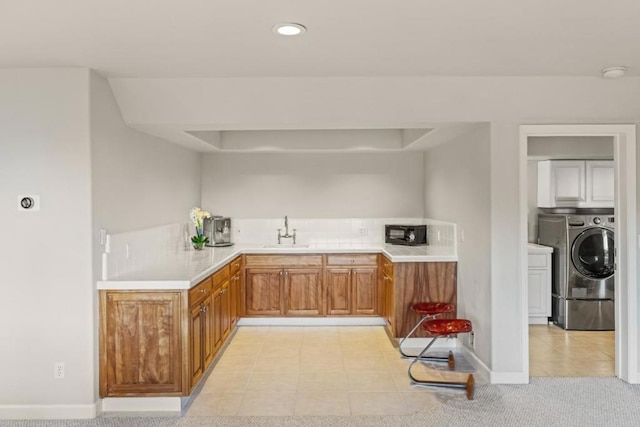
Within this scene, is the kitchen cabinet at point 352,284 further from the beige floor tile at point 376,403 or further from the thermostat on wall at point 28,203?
the thermostat on wall at point 28,203

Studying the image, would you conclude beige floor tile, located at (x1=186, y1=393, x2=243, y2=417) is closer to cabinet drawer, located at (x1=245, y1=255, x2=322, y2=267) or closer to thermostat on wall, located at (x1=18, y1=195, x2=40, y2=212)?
thermostat on wall, located at (x1=18, y1=195, x2=40, y2=212)

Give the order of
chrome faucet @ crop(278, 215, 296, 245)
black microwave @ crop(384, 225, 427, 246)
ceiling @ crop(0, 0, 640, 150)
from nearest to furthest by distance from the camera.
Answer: ceiling @ crop(0, 0, 640, 150), black microwave @ crop(384, 225, 427, 246), chrome faucet @ crop(278, 215, 296, 245)

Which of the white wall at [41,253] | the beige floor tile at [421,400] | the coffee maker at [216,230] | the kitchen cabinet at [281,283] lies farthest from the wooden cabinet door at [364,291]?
the white wall at [41,253]

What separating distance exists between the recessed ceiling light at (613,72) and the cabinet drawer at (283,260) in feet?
10.4

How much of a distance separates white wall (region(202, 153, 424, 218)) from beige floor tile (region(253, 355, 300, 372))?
A: 6.87 ft

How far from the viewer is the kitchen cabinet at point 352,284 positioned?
529cm

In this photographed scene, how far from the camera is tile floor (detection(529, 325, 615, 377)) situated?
3920 millimetres

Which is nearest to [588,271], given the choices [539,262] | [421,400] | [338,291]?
[539,262]

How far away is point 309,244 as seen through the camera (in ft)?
19.4

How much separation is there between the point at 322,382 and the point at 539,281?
9.76ft

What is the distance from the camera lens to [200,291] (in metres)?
3.47

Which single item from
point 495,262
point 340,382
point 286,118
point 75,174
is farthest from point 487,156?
point 75,174

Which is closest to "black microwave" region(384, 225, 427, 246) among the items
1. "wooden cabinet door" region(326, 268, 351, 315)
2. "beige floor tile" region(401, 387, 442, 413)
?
"wooden cabinet door" region(326, 268, 351, 315)

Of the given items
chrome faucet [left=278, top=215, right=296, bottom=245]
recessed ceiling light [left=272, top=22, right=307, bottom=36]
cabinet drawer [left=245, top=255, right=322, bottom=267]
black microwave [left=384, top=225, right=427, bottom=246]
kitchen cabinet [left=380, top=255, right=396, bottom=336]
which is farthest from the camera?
chrome faucet [left=278, top=215, right=296, bottom=245]
